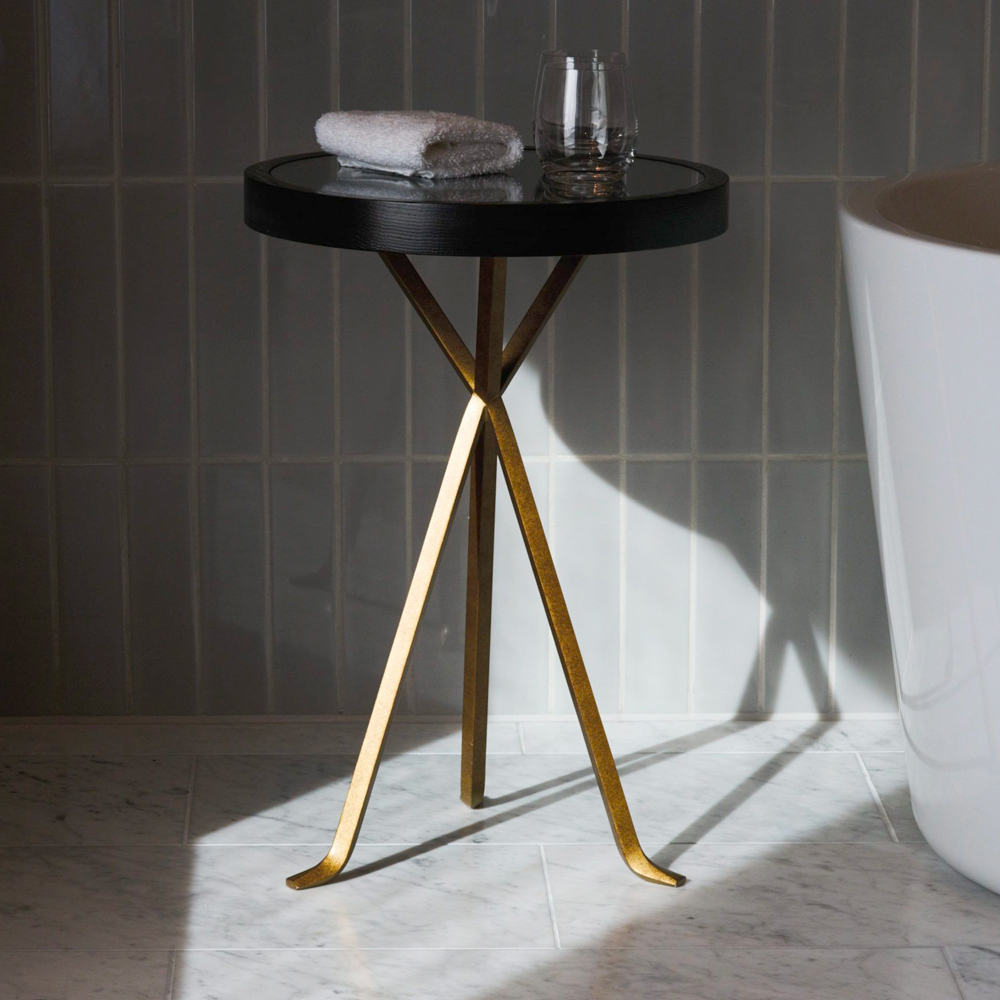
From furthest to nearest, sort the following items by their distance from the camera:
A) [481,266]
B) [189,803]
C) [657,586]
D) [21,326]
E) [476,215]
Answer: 1. [657,586]
2. [21,326]
3. [189,803]
4. [481,266]
5. [476,215]

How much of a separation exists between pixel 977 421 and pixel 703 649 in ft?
2.36

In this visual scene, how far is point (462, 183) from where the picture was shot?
1359 mm

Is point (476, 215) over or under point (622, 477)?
over

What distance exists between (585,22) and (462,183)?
51cm

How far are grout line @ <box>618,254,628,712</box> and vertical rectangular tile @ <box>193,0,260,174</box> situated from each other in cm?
50

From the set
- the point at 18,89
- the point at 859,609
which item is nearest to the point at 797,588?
the point at 859,609

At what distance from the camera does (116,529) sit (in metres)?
1.86

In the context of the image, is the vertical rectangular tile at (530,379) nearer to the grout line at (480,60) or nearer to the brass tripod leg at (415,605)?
the grout line at (480,60)

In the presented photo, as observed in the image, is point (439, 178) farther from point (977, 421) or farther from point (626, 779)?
point (626, 779)

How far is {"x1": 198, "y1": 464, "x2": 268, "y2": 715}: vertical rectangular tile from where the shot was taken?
1.86 meters

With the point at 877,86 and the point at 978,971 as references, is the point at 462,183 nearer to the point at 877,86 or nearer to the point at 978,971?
the point at 877,86

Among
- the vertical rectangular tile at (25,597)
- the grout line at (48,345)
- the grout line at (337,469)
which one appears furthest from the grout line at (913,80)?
the vertical rectangular tile at (25,597)

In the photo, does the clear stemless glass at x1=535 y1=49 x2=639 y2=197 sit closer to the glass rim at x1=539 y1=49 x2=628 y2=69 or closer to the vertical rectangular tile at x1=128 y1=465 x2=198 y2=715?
the glass rim at x1=539 y1=49 x2=628 y2=69

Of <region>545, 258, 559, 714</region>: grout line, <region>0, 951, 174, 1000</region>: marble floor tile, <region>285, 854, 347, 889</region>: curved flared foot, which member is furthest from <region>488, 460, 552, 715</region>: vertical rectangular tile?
<region>0, 951, 174, 1000</region>: marble floor tile
